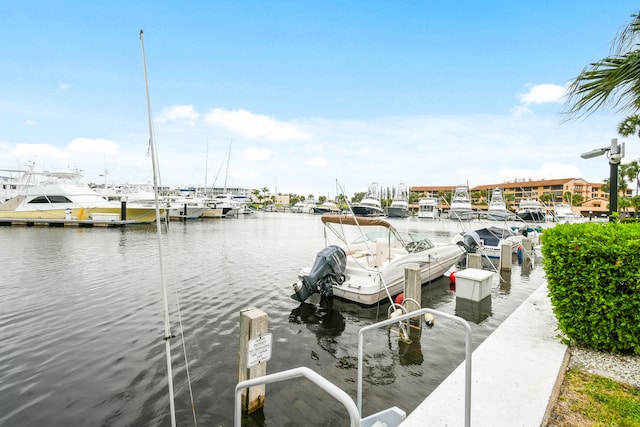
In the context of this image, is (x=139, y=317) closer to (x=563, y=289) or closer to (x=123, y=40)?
(x=123, y=40)

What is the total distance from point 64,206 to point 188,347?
151 feet

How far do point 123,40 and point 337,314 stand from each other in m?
7.79

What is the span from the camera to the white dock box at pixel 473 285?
10273 mm

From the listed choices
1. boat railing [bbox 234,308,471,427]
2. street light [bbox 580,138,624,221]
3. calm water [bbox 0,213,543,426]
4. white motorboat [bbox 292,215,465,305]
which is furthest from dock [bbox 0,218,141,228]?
street light [bbox 580,138,624,221]

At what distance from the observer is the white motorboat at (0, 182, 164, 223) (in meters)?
39.7

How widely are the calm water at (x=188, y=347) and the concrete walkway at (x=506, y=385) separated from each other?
1.33m

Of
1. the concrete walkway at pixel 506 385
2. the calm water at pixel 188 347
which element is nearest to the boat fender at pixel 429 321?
the calm water at pixel 188 347

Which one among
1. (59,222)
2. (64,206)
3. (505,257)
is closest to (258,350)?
(505,257)

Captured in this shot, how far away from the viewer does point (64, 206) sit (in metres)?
41.1

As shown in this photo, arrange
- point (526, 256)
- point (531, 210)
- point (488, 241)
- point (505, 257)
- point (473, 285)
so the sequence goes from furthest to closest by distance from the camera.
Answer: point (531, 210) → point (488, 241) → point (526, 256) → point (505, 257) → point (473, 285)

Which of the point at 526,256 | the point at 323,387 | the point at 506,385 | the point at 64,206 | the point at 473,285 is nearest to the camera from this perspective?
the point at 323,387

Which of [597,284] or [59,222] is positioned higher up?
[597,284]

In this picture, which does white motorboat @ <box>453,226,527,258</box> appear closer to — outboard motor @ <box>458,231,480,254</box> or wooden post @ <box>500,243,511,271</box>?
outboard motor @ <box>458,231,480,254</box>

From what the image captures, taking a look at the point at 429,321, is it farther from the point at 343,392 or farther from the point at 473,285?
the point at 343,392
